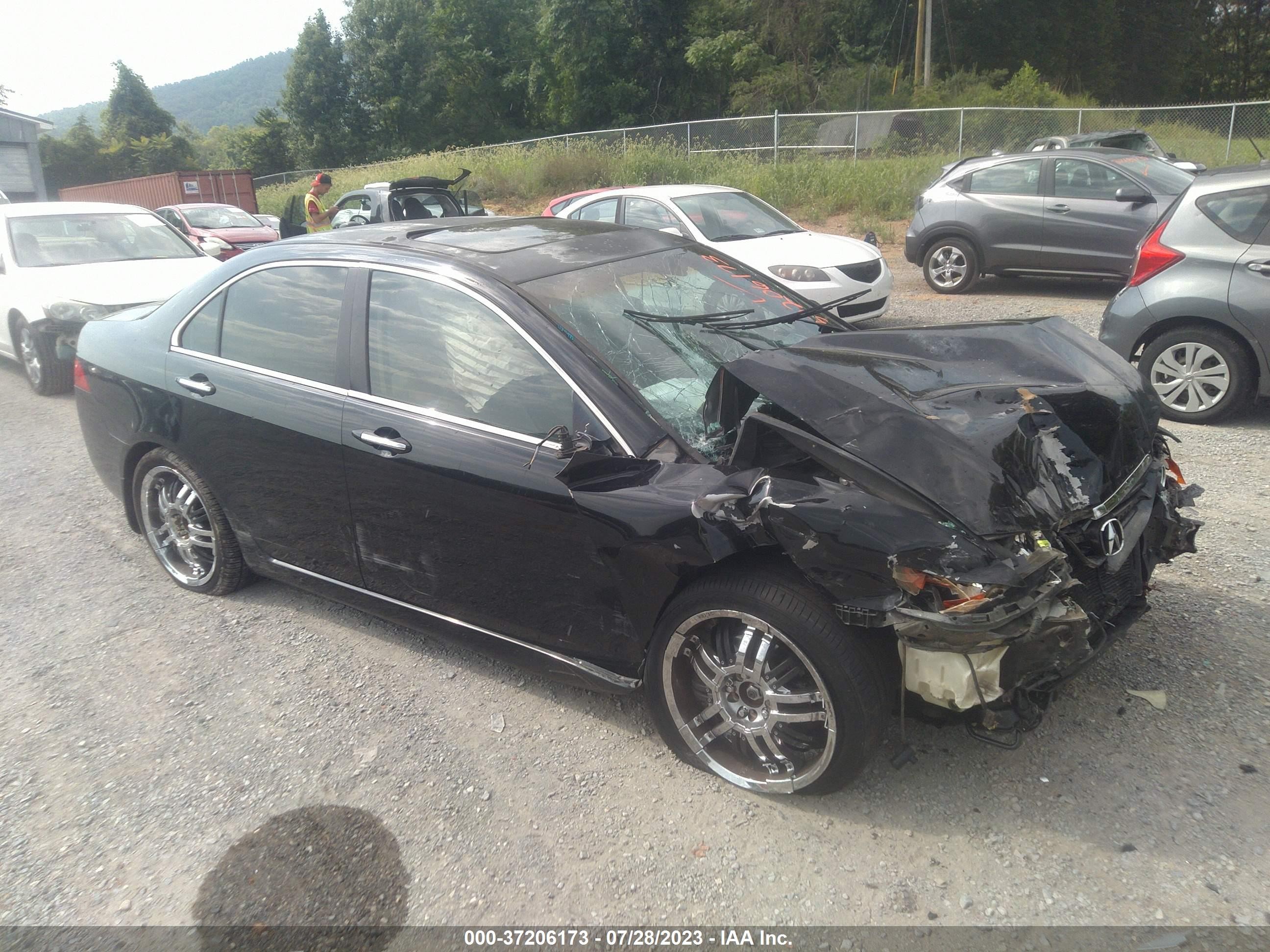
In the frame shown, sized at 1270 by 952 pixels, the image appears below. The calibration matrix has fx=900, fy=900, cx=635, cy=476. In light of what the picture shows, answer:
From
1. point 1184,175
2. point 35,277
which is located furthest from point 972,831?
point 1184,175

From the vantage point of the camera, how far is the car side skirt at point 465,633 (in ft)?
10.4

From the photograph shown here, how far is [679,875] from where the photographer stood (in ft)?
8.77

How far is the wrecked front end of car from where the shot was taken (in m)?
2.51

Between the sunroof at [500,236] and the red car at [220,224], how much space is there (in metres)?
14.4

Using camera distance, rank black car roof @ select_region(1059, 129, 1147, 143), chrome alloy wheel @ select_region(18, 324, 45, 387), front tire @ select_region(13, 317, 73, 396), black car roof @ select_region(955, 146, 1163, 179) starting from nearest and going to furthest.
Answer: front tire @ select_region(13, 317, 73, 396) → chrome alloy wheel @ select_region(18, 324, 45, 387) → black car roof @ select_region(955, 146, 1163, 179) → black car roof @ select_region(1059, 129, 1147, 143)

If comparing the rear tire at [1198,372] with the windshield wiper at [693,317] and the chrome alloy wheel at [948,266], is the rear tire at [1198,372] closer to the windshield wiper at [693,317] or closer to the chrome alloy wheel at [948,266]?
the windshield wiper at [693,317]

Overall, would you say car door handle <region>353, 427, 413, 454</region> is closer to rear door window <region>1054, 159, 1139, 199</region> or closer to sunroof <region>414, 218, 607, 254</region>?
sunroof <region>414, 218, 607, 254</region>

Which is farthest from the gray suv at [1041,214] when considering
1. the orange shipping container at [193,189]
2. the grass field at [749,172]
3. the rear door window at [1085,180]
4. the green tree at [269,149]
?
the green tree at [269,149]

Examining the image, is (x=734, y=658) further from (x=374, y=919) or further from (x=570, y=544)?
(x=374, y=919)

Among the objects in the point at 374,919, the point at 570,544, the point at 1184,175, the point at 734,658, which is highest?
the point at 1184,175

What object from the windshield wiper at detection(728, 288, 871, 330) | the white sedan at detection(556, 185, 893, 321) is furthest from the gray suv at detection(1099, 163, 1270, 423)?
the windshield wiper at detection(728, 288, 871, 330)

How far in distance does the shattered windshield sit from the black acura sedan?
0.01m

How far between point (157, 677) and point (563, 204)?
8.30 meters

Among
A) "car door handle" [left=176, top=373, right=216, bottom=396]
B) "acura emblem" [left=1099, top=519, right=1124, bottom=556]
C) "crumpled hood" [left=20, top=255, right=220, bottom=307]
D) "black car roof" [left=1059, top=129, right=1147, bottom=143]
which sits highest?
"black car roof" [left=1059, top=129, right=1147, bottom=143]
